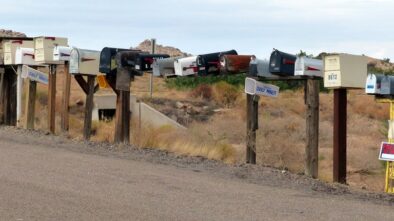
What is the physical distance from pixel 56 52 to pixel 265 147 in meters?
5.72

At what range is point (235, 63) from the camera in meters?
15.5

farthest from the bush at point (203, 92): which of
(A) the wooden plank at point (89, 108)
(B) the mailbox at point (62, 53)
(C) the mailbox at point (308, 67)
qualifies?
(C) the mailbox at point (308, 67)

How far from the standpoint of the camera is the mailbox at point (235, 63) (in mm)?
15445

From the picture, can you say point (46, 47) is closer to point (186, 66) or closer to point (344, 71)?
point (186, 66)

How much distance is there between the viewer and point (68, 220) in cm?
882

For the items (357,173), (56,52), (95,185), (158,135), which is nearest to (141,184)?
(95,185)

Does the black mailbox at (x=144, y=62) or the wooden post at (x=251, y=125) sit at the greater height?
the black mailbox at (x=144, y=62)

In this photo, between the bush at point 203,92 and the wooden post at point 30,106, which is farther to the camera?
the bush at point 203,92

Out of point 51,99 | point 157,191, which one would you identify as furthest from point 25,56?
point 157,191

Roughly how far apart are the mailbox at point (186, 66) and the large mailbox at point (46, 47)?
4548 mm

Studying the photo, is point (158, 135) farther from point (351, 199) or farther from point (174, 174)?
point (351, 199)

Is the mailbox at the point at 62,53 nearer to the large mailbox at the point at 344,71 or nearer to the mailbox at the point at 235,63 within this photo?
the mailbox at the point at 235,63

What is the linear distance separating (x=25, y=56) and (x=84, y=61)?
3.19 m

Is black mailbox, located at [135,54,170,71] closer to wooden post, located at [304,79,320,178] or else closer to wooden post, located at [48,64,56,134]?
wooden post, located at [48,64,56,134]
